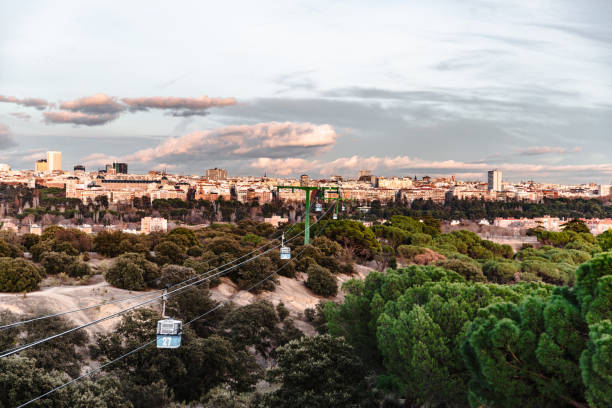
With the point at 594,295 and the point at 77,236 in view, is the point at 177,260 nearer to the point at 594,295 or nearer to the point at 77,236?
the point at 77,236

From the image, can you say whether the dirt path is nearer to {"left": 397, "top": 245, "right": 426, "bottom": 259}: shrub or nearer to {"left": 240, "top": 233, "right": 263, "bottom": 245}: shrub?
{"left": 240, "top": 233, "right": 263, "bottom": 245}: shrub

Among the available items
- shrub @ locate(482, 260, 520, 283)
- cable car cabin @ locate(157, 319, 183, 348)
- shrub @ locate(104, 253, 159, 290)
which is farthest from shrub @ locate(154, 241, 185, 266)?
cable car cabin @ locate(157, 319, 183, 348)

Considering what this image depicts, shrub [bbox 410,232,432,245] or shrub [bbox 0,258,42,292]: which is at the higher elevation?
shrub [bbox 0,258,42,292]

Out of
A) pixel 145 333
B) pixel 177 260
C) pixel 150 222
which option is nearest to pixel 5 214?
pixel 150 222

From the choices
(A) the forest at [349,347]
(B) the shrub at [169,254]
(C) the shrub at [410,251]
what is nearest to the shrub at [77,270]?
(A) the forest at [349,347]

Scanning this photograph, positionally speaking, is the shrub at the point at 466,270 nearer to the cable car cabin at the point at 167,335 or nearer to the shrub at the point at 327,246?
the shrub at the point at 327,246

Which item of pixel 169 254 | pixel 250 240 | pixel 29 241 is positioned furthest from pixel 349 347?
pixel 250 240
